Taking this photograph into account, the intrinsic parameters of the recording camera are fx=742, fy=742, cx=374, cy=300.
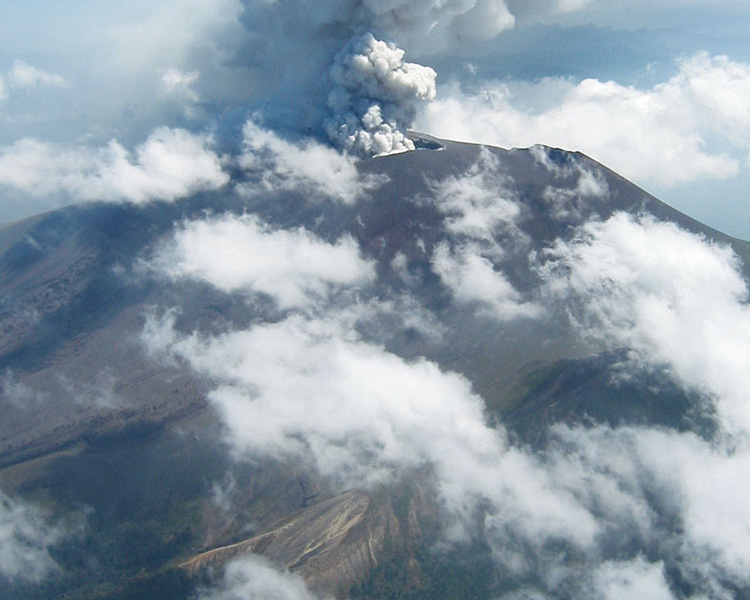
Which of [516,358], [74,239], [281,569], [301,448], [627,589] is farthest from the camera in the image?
[74,239]

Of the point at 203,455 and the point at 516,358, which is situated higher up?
the point at 516,358

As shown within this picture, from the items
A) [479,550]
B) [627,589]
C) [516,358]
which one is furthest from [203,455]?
[627,589]

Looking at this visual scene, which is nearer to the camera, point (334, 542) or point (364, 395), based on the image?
point (334, 542)

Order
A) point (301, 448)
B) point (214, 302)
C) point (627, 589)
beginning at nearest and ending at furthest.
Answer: point (627, 589) < point (301, 448) < point (214, 302)

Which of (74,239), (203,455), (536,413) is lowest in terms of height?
(203,455)

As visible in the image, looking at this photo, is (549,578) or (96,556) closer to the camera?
(96,556)

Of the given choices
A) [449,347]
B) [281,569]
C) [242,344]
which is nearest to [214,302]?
[242,344]

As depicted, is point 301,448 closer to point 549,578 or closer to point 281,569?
point 281,569
